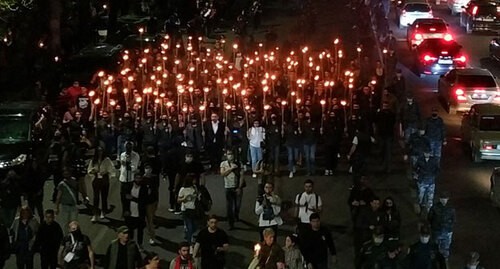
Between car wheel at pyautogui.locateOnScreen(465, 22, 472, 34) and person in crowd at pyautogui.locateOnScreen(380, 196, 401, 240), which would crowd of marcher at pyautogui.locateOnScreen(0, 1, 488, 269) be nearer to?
person in crowd at pyautogui.locateOnScreen(380, 196, 401, 240)

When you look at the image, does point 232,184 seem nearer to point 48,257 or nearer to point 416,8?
point 48,257

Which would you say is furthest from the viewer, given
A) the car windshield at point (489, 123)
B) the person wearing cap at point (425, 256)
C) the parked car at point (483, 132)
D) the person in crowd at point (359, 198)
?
the car windshield at point (489, 123)

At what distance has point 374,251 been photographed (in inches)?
593

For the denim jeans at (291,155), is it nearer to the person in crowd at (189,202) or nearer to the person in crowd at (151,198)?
the person in crowd at (151,198)

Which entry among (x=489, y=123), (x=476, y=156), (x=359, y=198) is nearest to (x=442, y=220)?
(x=359, y=198)

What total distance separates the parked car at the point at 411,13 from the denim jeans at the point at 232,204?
30407 mm

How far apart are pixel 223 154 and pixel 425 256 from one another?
960 cm

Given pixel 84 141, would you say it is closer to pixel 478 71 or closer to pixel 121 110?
pixel 121 110

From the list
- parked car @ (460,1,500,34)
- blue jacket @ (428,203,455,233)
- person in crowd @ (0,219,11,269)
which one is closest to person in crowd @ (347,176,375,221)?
blue jacket @ (428,203,455,233)

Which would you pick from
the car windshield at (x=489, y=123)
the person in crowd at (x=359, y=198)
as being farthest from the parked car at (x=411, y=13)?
the person in crowd at (x=359, y=198)

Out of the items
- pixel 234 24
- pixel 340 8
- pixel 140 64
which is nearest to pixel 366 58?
pixel 140 64

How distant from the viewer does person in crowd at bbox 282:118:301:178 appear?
23703mm

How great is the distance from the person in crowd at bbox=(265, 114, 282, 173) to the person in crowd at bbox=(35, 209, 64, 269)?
8016 millimetres

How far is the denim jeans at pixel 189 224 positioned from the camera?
58.9 feet
